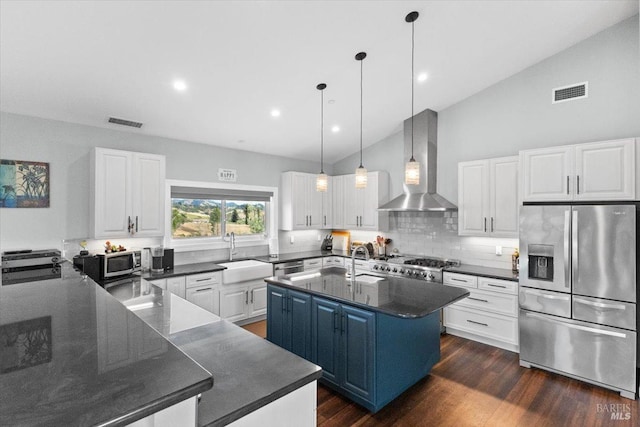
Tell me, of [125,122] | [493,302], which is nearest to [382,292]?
[493,302]

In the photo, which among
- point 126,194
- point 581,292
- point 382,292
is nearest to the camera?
point 382,292

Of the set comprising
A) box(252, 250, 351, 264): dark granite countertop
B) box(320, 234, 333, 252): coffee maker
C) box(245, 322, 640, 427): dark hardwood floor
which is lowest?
box(245, 322, 640, 427): dark hardwood floor

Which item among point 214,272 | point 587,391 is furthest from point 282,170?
point 587,391

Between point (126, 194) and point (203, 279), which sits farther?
point (203, 279)

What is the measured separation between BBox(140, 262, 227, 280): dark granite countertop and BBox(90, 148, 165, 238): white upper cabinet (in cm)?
52

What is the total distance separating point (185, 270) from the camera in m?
4.21

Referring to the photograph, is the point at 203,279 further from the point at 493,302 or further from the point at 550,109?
the point at 550,109

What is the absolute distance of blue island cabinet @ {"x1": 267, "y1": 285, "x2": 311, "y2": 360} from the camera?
3160 mm

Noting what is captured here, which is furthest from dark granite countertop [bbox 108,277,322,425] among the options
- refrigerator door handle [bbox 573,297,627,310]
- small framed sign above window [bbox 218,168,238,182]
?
refrigerator door handle [bbox 573,297,627,310]

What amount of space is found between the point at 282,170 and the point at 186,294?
280cm

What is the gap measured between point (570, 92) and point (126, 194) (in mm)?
5553

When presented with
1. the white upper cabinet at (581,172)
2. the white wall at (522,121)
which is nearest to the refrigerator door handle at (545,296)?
the white wall at (522,121)

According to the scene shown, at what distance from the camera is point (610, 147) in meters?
3.24

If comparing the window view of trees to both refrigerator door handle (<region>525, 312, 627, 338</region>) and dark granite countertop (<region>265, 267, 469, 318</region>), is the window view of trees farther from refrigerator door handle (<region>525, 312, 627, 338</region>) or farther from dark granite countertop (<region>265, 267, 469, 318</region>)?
refrigerator door handle (<region>525, 312, 627, 338</region>)
